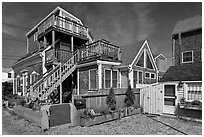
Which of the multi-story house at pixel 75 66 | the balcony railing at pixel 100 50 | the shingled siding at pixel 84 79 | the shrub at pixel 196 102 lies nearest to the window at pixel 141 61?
the multi-story house at pixel 75 66

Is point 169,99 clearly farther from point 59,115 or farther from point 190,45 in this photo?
point 190,45

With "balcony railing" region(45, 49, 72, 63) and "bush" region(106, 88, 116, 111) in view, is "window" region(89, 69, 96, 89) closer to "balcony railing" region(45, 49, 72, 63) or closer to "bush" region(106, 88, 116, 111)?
"bush" region(106, 88, 116, 111)

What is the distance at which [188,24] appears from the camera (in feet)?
54.2

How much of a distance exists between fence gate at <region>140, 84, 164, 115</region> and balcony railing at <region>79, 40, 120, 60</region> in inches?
148

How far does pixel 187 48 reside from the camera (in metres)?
15.8

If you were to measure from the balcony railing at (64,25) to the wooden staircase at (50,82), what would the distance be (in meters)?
3.20

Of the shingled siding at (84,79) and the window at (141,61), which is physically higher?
the window at (141,61)

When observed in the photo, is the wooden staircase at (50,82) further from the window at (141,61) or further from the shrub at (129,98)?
the window at (141,61)

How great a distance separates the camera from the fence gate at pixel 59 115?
20.9 ft

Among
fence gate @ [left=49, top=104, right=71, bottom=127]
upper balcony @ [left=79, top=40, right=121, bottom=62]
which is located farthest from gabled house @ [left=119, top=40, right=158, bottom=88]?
fence gate @ [left=49, top=104, right=71, bottom=127]

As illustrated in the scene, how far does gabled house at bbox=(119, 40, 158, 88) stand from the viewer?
42.5 feet

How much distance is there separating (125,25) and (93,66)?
5587mm

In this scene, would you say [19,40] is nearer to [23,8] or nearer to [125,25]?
[23,8]

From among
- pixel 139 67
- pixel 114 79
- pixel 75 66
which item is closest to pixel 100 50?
pixel 75 66
